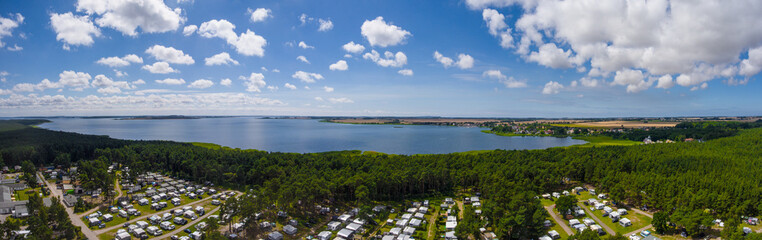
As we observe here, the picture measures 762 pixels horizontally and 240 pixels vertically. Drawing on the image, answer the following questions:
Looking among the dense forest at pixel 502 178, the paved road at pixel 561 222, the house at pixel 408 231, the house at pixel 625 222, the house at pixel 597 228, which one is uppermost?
the dense forest at pixel 502 178

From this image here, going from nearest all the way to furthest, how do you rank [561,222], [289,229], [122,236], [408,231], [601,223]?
[122,236] → [408,231] → [289,229] → [601,223] → [561,222]

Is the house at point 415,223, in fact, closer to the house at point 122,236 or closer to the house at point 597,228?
the house at point 597,228

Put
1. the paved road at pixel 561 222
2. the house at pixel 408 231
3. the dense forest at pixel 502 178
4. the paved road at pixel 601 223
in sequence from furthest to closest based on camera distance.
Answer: the dense forest at pixel 502 178
the paved road at pixel 561 222
the paved road at pixel 601 223
the house at pixel 408 231

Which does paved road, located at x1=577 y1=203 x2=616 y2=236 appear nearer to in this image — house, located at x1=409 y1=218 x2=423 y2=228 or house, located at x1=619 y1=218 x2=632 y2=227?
house, located at x1=619 y1=218 x2=632 y2=227

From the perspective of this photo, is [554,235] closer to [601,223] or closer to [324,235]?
[601,223]

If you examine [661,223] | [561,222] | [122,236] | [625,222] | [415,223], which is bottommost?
[122,236]

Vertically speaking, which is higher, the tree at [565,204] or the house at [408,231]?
the tree at [565,204]

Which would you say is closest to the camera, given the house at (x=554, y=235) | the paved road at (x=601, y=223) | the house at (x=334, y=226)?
the house at (x=554, y=235)

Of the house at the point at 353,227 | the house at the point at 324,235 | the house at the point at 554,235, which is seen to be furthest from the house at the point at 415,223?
the house at the point at 554,235

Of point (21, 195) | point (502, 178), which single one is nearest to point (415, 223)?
point (502, 178)
